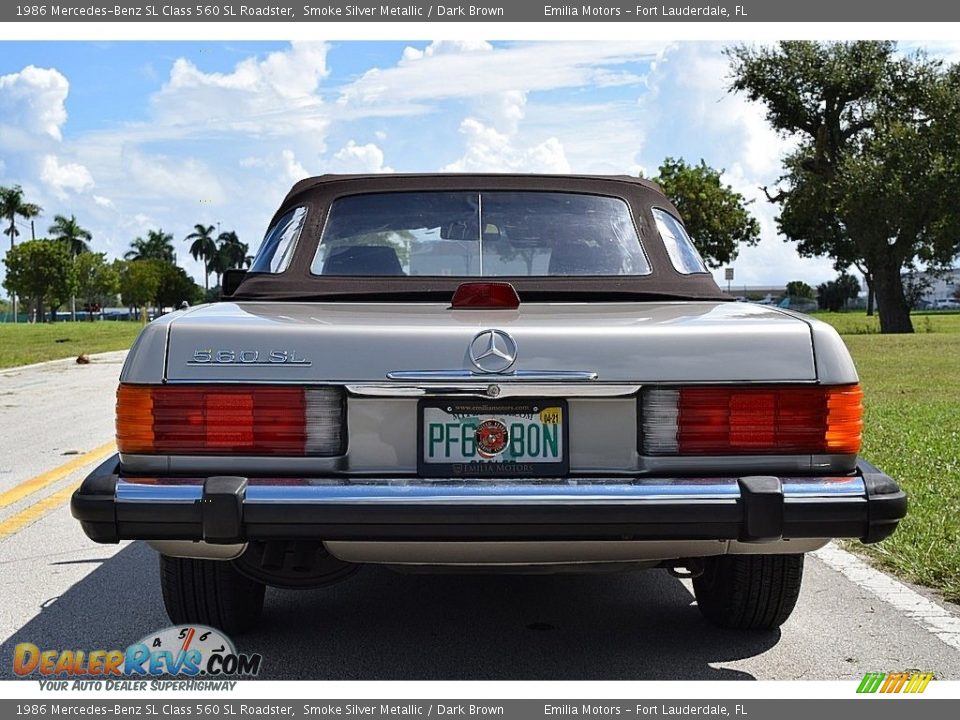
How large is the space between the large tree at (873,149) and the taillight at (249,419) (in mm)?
33481

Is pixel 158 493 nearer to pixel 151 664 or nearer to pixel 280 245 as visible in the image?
pixel 151 664

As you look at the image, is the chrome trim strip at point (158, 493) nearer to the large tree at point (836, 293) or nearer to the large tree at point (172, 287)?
the large tree at point (836, 293)

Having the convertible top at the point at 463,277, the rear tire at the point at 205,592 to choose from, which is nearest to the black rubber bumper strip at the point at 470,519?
the rear tire at the point at 205,592

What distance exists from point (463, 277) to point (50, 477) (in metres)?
4.98

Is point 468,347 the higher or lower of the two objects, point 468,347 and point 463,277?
the lower

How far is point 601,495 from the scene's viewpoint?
325 cm

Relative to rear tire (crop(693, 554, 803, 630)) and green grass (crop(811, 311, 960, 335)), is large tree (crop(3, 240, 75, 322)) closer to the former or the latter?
green grass (crop(811, 311, 960, 335))

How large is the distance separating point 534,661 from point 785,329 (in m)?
1.44

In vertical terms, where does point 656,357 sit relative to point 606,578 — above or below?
above

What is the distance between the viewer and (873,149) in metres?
35.2

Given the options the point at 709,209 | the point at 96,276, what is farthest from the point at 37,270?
the point at 709,209

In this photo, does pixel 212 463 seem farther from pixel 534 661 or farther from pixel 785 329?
pixel 785 329

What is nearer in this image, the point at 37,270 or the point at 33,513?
the point at 33,513

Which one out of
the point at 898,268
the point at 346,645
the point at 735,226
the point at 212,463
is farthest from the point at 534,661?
the point at 735,226
